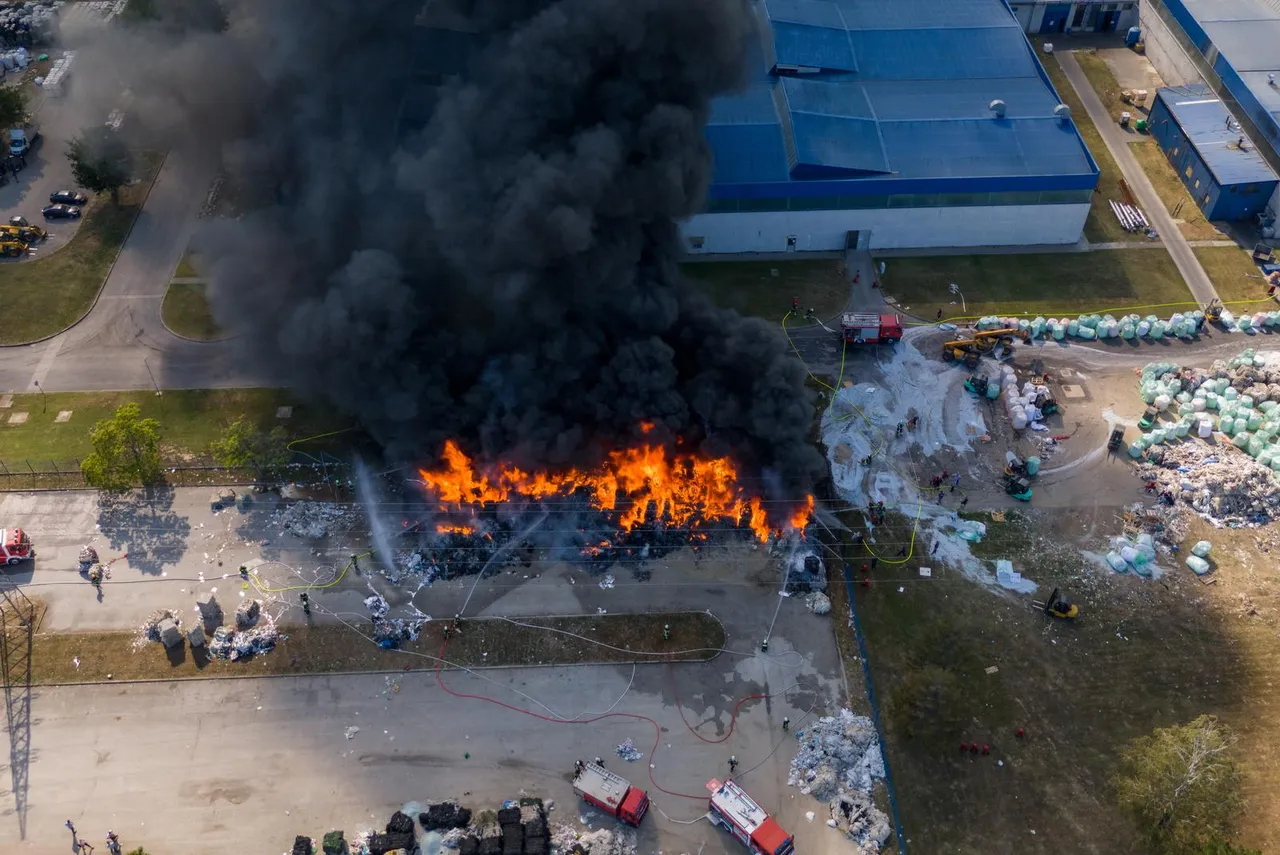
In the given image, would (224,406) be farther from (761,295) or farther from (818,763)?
(818,763)

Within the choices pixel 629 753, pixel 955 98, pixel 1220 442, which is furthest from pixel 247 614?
pixel 955 98

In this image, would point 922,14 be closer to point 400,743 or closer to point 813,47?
point 813,47

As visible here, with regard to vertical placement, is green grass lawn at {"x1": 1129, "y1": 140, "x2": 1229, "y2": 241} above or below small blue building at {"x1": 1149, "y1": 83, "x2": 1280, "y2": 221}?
below

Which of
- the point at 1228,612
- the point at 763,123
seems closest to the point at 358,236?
the point at 763,123

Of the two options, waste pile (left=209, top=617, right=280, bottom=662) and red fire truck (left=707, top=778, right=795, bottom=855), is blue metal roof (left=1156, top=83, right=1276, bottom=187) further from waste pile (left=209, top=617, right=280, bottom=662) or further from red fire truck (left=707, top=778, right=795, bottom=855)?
waste pile (left=209, top=617, right=280, bottom=662)

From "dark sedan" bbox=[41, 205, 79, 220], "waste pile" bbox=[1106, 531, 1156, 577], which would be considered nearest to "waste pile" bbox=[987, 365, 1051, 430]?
"waste pile" bbox=[1106, 531, 1156, 577]

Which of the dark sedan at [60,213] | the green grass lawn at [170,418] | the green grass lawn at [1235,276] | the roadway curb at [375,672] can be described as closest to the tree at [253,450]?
the green grass lawn at [170,418]
